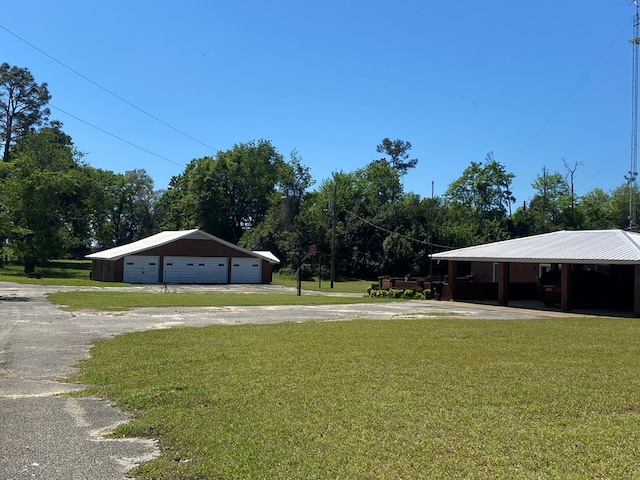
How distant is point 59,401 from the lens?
710 centimetres

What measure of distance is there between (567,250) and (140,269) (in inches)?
1353

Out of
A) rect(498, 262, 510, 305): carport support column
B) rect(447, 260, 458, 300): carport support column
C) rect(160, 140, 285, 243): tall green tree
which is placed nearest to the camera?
rect(498, 262, 510, 305): carport support column

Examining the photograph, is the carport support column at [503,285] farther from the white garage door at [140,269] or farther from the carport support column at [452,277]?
the white garage door at [140,269]

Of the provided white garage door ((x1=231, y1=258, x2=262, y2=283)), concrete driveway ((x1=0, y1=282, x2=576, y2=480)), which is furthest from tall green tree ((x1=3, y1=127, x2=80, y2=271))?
concrete driveway ((x1=0, y1=282, x2=576, y2=480))

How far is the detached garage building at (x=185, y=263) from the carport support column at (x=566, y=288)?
31561 mm

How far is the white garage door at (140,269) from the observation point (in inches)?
1864

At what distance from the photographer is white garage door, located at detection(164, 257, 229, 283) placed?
48938 mm

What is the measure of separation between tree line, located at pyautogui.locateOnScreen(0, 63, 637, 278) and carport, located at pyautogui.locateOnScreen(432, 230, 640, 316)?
23.1 m

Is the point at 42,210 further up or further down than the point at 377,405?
further up

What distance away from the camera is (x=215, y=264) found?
50.5 m

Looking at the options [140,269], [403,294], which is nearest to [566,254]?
[403,294]

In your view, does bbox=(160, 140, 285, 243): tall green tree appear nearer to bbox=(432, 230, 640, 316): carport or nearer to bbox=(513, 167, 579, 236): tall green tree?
bbox=(513, 167, 579, 236): tall green tree

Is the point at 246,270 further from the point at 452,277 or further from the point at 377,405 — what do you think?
the point at 377,405

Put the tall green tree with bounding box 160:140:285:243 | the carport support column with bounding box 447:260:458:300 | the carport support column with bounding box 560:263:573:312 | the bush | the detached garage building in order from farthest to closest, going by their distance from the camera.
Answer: the tall green tree with bounding box 160:140:285:243
the detached garage building
the bush
the carport support column with bounding box 447:260:458:300
the carport support column with bounding box 560:263:573:312
